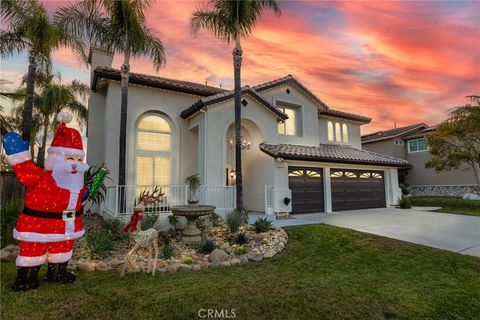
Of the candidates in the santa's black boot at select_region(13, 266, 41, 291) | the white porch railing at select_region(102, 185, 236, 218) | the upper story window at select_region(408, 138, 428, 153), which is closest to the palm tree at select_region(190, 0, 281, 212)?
the white porch railing at select_region(102, 185, 236, 218)

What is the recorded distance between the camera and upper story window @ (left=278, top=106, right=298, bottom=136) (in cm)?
1534

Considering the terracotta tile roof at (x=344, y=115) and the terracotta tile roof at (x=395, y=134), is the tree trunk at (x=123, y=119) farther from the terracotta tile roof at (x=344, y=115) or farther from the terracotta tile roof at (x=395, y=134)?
the terracotta tile roof at (x=395, y=134)

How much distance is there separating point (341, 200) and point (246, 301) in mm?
11895

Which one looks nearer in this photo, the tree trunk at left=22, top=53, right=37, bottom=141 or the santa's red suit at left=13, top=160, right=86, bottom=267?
the santa's red suit at left=13, top=160, right=86, bottom=267

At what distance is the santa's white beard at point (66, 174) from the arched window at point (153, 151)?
23.7ft

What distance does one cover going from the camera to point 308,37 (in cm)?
1141

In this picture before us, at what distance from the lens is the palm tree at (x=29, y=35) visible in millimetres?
8391

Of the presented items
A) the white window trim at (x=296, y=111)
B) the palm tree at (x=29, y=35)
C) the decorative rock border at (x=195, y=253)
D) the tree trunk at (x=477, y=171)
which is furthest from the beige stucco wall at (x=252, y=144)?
the tree trunk at (x=477, y=171)

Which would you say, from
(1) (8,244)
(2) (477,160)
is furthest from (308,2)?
(2) (477,160)

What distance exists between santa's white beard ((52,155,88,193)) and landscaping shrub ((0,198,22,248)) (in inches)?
158

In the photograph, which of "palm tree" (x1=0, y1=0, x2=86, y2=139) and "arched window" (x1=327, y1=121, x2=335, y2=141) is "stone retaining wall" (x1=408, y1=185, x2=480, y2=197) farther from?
"palm tree" (x1=0, y1=0, x2=86, y2=139)

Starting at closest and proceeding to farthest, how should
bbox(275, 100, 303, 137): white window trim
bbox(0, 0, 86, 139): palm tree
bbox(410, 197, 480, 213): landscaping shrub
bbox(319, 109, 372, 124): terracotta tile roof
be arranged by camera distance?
bbox(0, 0, 86, 139): palm tree < bbox(275, 100, 303, 137): white window trim < bbox(410, 197, 480, 213): landscaping shrub < bbox(319, 109, 372, 124): terracotta tile roof

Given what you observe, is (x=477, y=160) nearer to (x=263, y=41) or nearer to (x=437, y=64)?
(x=437, y=64)

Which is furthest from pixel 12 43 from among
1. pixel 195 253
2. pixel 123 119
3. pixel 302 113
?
pixel 302 113
